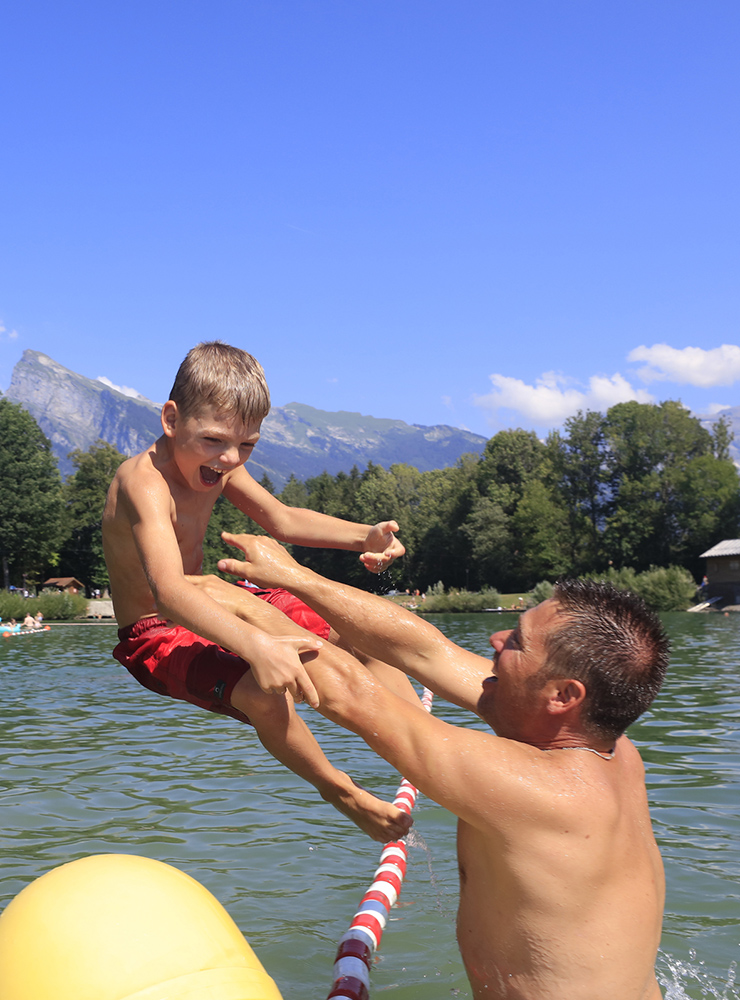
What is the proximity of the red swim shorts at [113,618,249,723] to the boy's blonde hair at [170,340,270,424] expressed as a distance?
97 cm

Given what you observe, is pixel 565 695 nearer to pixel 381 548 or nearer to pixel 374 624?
pixel 374 624

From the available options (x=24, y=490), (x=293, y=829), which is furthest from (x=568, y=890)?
(x=24, y=490)

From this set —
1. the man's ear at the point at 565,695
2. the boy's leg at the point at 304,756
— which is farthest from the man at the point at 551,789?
the boy's leg at the point at 304,756

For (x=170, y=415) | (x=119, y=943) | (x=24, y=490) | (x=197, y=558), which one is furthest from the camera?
(x=24, y=490)

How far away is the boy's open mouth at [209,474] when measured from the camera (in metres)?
4.04

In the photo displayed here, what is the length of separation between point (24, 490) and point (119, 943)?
6193 cm

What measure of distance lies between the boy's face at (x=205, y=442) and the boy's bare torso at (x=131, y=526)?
12cm

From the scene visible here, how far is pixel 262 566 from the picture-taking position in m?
3.30

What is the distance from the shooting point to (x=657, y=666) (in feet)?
9.29

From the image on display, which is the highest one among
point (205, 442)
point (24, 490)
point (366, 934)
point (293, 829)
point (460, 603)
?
point (24, 490)

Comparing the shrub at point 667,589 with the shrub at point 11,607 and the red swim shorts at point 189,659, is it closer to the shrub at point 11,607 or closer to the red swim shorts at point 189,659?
the shrub at point 11,607

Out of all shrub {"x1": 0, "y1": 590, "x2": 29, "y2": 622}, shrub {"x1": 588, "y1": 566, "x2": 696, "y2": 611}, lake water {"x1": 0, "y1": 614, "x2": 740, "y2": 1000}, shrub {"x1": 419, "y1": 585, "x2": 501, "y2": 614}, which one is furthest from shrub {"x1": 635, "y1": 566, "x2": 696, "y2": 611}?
lake water {"x1": 0, "y1": 614, "x2": 740, "y2": 1000}

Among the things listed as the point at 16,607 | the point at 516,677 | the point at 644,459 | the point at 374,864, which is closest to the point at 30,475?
the point at 16,607

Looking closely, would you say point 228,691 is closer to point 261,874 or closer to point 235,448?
point 235,448
